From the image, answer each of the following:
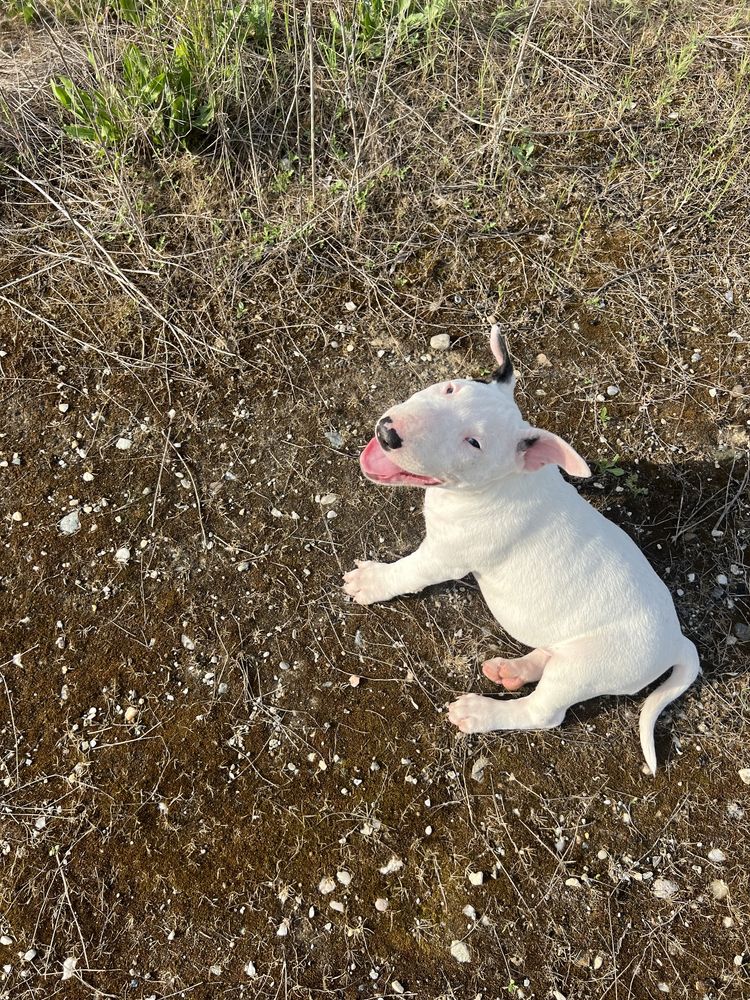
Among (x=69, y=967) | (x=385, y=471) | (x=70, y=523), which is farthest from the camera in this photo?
(x=70, y=523)

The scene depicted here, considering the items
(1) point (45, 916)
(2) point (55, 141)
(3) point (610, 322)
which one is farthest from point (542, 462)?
(2) point (55, 141)

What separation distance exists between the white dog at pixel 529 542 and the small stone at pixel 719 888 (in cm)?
89

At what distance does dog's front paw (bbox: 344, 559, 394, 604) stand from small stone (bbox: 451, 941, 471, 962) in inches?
57.2

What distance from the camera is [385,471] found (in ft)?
7.64

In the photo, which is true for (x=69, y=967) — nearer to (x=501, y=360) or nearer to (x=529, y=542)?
(x=529, y=542)

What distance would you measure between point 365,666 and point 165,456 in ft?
5.10

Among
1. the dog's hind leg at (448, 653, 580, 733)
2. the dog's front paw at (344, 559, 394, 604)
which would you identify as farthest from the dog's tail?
the dog's front paw at (344, 559, 394, 604)

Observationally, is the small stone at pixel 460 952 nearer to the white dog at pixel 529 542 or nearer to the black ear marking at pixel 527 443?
the white dog at pixel 529 542

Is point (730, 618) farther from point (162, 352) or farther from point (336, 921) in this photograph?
point (162, 352)

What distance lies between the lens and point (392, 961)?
2.58 meters

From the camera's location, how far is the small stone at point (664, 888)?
2.70 meters

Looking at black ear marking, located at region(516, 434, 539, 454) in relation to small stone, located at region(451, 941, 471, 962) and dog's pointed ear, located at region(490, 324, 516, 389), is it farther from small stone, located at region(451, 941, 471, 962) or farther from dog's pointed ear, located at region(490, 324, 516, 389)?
small stone, located at region(451, 941, 471, 962)

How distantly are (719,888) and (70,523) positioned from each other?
11.4 ft

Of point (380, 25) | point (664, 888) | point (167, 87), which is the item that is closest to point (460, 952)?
point (664, 888)
